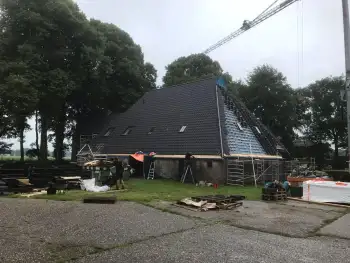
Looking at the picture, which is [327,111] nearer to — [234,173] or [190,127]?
[190,127]

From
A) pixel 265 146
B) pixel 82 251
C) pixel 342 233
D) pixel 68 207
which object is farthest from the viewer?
pixel 265 146

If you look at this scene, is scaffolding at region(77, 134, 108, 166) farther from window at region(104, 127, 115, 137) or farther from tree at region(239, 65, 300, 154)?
tree at region(239, 65, 300, 154)

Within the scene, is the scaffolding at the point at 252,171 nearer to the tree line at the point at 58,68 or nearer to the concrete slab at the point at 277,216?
the concrete slab at the point at 277,216

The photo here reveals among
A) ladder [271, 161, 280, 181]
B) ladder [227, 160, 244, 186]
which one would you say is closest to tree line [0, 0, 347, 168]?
ladder [227, 160, 244, 186]

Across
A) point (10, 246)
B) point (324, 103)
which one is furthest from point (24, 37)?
point (324, 103)

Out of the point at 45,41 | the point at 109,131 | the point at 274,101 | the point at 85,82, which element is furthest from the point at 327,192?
the point at 274,101

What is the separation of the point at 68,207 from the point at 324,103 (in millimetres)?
49892

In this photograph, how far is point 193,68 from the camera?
47.6 metres

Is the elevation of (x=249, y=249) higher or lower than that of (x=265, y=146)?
Answer: lower

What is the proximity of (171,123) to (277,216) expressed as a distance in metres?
16.5

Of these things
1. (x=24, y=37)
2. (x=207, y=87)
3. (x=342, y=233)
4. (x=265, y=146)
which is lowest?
(x=342, y=233)

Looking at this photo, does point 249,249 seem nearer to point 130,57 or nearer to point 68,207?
point 68,207

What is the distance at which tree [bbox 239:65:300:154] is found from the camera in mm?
43312

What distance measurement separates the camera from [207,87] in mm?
27141
